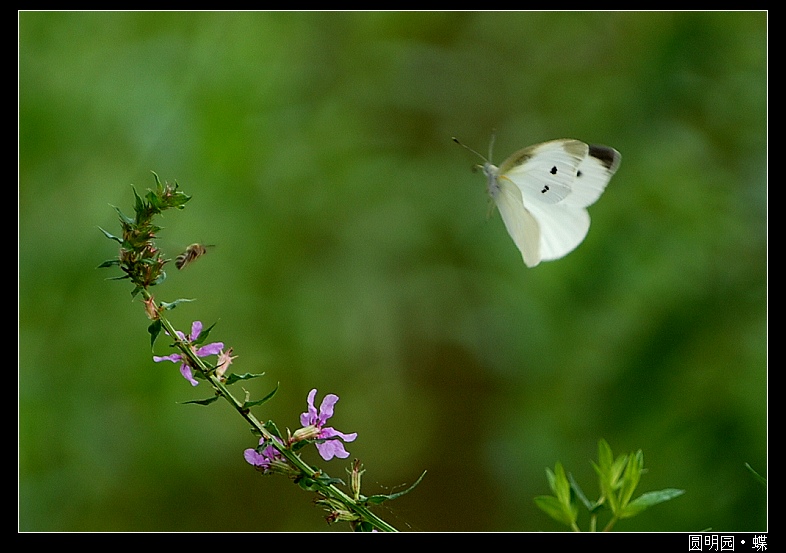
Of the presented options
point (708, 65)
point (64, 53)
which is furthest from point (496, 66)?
point (64, 53)

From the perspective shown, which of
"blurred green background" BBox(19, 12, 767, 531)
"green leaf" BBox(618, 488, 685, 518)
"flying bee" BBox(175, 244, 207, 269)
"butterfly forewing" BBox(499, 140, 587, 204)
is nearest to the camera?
"green leaf" BBox(618, 488, 685, 518)

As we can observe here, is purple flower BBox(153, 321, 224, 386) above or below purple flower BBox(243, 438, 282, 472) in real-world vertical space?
above

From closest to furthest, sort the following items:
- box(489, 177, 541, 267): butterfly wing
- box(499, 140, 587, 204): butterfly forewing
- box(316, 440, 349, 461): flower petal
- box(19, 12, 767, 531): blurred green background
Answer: box(316, 440, 349, 461): flower petal
box(499, 140, 587, 204): butterfly forewing
box(489, 177, 541, 267): butterfly wing
box(19, 12, 767, 531): blurred green background

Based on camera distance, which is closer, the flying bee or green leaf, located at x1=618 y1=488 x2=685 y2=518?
green leaf, located at x1=618 y1=488 x2=685 y2=518

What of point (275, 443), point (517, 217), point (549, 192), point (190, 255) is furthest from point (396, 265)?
point (275, 443)

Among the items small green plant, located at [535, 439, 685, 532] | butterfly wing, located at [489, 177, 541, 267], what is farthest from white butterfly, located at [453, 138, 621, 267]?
small green plant, located at [535, 439, 685, 532]

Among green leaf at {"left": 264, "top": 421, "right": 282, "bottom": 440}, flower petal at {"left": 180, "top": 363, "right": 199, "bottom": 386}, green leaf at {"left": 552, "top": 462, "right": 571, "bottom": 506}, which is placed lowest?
green leaf at {"left": 552, "top": 462, "right": 571, "bottom": 506}

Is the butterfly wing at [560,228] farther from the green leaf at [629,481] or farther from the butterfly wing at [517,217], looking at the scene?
the green leaf at [629,481]

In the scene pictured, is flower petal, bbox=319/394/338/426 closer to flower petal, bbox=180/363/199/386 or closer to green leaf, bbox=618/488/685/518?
flower petal, bbox=180/363/199/386
